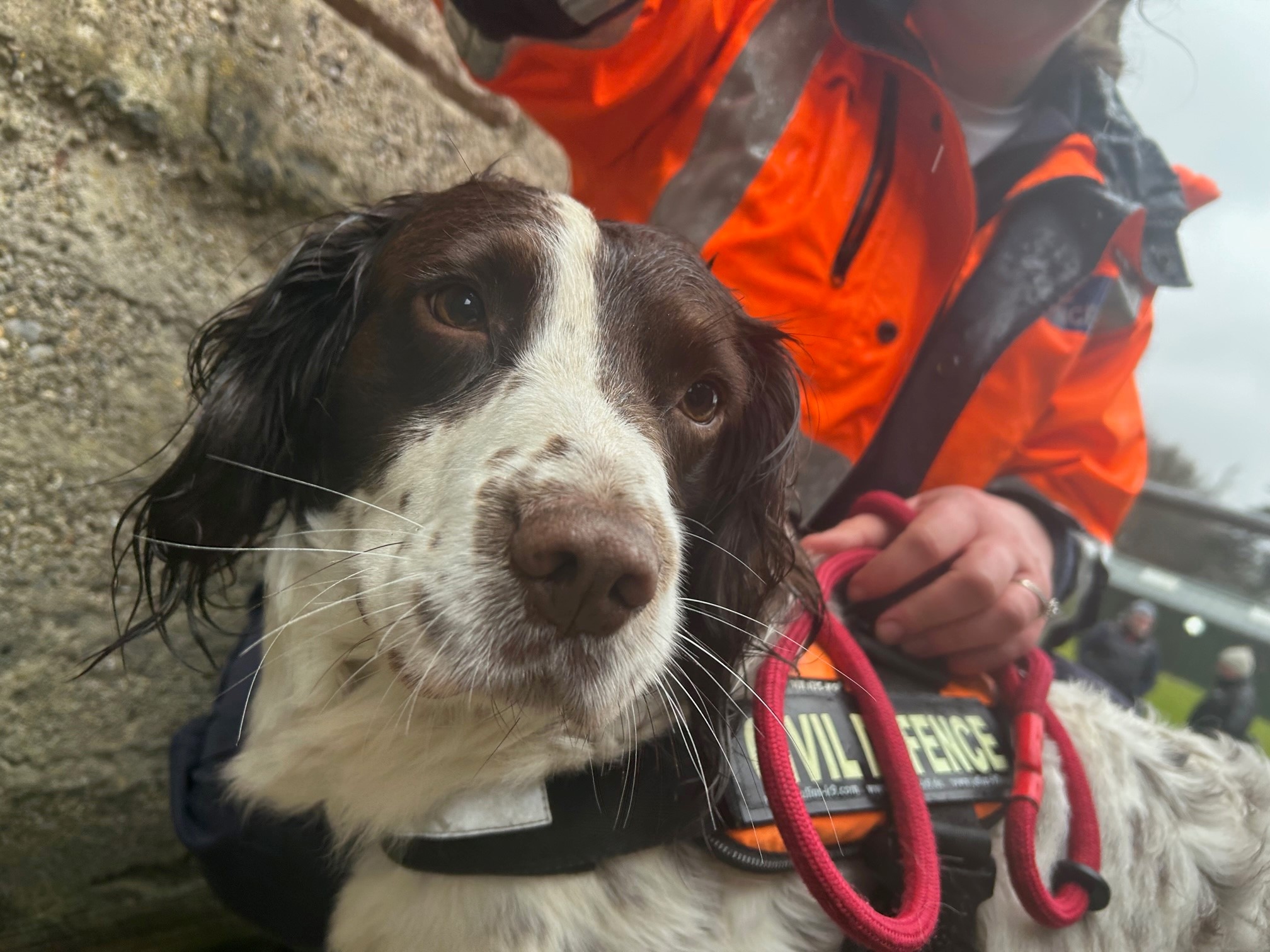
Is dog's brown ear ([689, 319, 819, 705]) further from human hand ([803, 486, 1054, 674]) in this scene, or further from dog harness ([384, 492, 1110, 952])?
human hand ([803, 486, 1054, 674])

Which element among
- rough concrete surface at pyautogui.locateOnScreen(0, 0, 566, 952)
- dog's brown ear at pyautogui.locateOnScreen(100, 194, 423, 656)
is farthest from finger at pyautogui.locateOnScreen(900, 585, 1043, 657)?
rough concrete surface at pyautogui.locateOnScreen(0, 0, 566, 952)

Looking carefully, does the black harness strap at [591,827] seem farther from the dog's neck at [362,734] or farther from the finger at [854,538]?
the finger at [854,538]

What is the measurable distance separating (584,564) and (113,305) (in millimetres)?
1055

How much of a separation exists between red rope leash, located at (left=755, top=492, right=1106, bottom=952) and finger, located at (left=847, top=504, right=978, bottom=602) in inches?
3.4

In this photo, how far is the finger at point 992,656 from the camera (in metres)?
1.18

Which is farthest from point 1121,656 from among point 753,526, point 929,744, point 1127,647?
point 753,526

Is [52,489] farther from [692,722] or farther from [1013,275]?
[1013,275]

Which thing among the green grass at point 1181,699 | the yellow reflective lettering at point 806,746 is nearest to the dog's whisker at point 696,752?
the yellow reflective lettering at point 806,746

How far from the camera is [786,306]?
136 cm

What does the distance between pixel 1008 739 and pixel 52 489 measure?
1.61 meters

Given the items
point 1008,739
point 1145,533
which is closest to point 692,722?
point 1008,739

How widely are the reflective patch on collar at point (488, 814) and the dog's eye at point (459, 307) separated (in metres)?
0.57

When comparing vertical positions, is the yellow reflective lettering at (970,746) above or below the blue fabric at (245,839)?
above

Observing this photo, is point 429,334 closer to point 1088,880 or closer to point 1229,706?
point 1088,880
